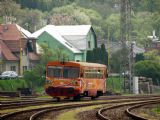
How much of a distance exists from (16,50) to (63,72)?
51.8 metres

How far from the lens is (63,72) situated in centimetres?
4312

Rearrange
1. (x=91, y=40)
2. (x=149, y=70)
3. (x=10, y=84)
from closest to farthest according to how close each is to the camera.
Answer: (x=10, y=84)
(x=149, y=70)
(x=91, y=40)

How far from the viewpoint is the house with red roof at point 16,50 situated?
92500 millimetres

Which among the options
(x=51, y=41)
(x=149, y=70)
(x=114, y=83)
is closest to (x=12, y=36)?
(x=51, y=41)

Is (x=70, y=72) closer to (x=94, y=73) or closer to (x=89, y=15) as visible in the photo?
(x=94, y=73)

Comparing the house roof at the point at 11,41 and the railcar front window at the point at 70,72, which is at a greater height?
the house roof at the point at 11,41

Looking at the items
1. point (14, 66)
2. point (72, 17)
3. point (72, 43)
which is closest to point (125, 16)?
point (14, 66)

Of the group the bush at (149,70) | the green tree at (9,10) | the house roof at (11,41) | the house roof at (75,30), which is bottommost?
the bush at (149,70)

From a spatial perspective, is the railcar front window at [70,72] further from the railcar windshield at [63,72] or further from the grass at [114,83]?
the grass at [114,83]

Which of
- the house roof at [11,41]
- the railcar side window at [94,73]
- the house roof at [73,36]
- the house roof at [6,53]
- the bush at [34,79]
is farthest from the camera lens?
the house roof at [73,36]

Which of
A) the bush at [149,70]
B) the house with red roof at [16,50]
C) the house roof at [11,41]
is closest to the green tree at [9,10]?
the house roof at [11,41]

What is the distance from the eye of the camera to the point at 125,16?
7200cm

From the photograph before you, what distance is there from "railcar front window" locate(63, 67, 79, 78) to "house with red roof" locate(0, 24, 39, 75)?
46.9 m

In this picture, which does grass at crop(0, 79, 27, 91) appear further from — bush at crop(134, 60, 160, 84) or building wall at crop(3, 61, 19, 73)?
bush at crop(134, 60, 160, 84)
